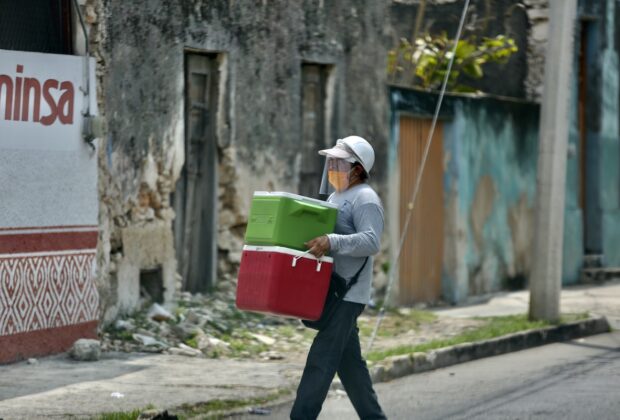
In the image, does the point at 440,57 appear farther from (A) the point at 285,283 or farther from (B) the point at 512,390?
(A) the point at 285,283

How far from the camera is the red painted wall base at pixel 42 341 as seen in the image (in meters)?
10.7

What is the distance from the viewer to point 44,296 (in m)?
11.1

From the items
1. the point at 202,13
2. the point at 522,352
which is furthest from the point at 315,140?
the point at 522,352

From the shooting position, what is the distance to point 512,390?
10227 mm

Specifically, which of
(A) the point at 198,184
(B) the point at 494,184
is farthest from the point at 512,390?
(B) the point at 494,184

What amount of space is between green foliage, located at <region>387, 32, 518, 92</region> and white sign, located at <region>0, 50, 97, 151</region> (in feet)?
24.5

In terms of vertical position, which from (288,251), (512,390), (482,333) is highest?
(288,251)

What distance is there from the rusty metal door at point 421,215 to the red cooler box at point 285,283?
9.00 metres

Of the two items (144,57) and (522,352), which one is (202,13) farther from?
(522,352)

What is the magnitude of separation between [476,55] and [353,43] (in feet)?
12.8

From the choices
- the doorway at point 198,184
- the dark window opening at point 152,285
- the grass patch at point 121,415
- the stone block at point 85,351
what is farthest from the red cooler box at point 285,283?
the doorway at point 198,184

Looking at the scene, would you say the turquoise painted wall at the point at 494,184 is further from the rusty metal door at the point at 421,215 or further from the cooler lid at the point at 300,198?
the cooler lid at the point at 300,198

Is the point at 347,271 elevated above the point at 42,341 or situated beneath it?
elevated above

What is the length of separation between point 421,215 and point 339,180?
9.31 m
